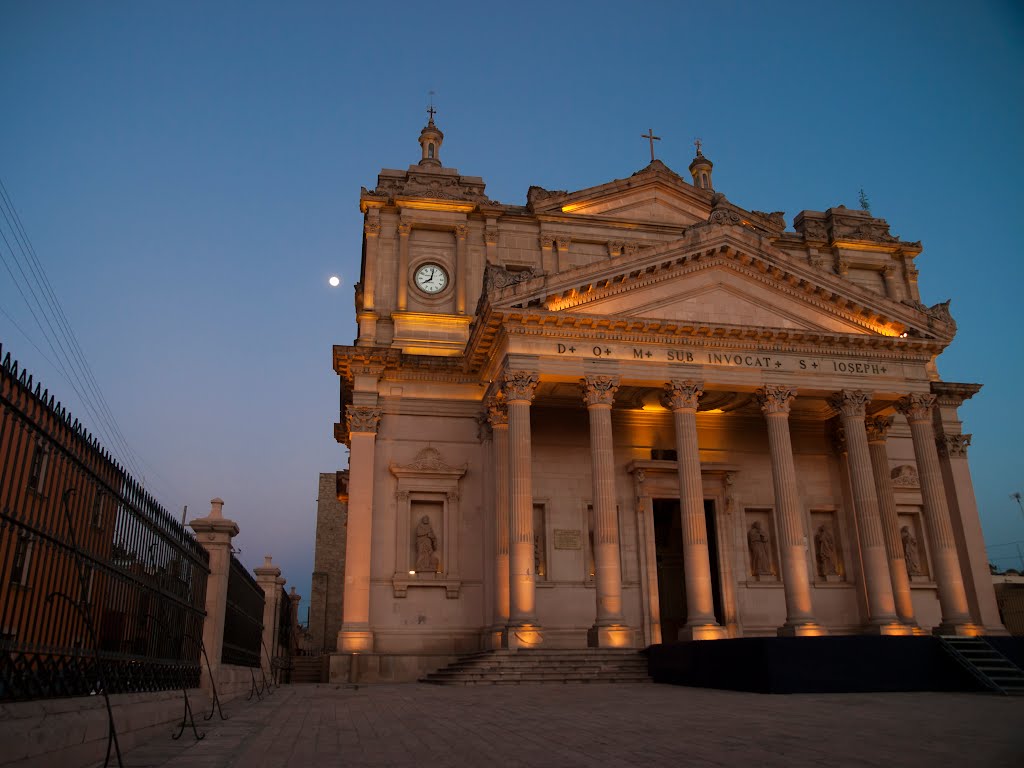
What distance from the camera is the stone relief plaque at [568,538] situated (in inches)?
1104

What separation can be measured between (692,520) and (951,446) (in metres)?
14.5

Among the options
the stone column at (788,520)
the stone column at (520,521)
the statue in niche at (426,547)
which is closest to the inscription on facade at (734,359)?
the stone column at (788,520)

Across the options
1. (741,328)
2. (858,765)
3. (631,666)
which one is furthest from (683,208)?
(858,765)

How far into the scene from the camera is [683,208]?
3481 centimetres

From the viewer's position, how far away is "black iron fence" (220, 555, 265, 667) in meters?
15.8

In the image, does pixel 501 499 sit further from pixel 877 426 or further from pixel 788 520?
pixel 877 426

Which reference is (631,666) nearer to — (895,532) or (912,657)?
(912,657)

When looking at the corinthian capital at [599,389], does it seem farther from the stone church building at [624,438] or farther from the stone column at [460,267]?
the stone column at [460,267]

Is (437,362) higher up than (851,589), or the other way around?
(437,362)

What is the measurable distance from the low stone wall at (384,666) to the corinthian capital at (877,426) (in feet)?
54.6

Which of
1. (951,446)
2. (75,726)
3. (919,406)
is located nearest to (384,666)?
(919,406)

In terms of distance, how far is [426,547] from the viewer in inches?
1077

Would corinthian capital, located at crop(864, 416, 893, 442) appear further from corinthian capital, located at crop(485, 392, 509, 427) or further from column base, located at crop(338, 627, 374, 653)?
column base, located at crop(338, 627, 374, 653)

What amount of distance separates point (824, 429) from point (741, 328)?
8.57 meters
